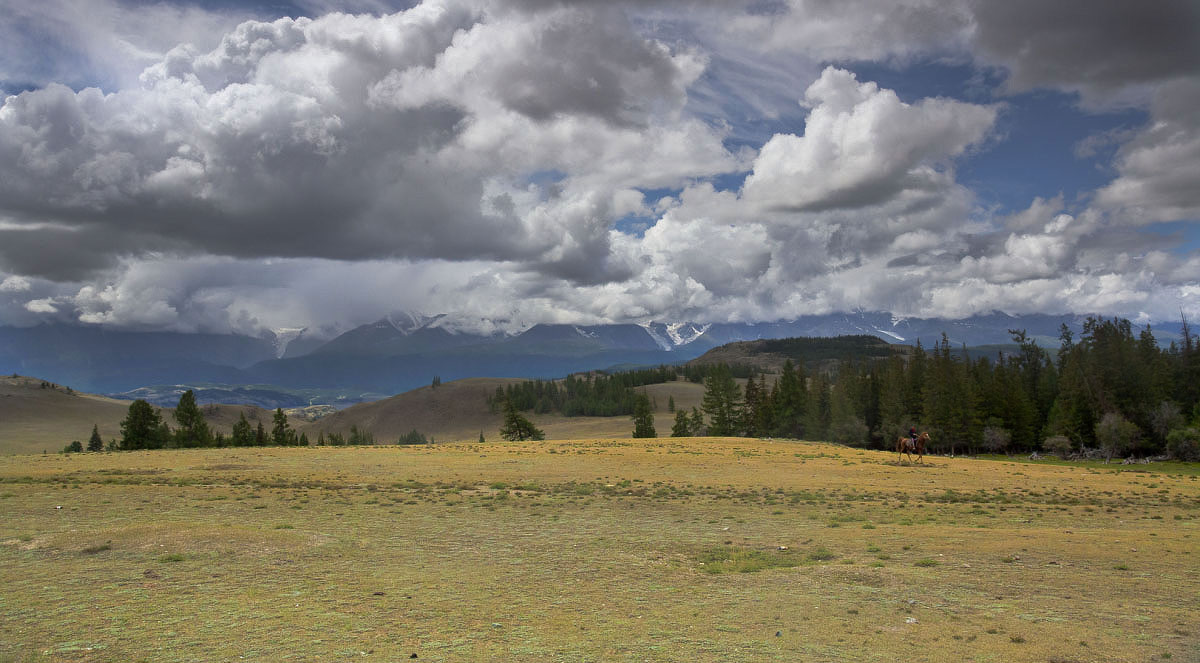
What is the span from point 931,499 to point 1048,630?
73.2 ft

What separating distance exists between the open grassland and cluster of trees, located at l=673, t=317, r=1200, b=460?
195 ft

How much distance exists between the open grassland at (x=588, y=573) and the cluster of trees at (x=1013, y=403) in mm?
59498

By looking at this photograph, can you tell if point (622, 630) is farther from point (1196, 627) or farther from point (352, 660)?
point (1196, 627)

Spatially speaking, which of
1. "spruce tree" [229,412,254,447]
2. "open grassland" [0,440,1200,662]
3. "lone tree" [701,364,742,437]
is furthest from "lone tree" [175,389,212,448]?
"lone tree" [701,364,742,437]

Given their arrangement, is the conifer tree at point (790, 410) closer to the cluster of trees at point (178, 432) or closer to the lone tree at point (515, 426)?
the lone tree at point (515, 426)

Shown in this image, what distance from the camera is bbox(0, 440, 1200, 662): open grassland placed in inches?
463

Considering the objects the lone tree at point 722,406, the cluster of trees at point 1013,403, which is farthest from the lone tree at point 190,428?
the lone tree at point 722,406

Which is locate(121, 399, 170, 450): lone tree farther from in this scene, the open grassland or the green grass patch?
the green grass patch

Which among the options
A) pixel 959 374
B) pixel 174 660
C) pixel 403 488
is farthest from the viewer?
pixel 959 374

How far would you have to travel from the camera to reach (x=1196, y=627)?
491 inches

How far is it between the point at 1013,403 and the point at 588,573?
327 feet

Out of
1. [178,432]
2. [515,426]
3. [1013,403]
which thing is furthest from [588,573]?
[178,432]

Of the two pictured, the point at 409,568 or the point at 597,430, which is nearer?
the point at 409,568

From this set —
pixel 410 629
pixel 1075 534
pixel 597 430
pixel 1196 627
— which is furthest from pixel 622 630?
pixel 597 430
